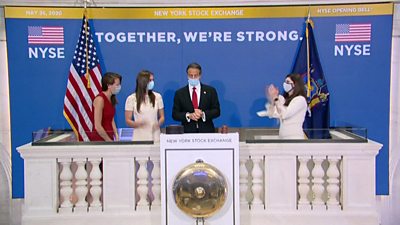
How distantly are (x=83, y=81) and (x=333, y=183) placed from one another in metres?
3.85

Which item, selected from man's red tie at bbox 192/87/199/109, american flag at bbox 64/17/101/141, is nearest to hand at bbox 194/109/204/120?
man's red tie at bbox 192/87/199/109

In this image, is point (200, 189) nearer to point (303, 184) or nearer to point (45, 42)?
point (303, 184)

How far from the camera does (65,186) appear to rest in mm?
3580

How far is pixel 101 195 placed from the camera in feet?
11.9

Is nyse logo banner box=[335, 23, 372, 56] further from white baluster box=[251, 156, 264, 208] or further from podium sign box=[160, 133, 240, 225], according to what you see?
podium sign box=[160, 133, 240, 225]

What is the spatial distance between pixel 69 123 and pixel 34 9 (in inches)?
66.4

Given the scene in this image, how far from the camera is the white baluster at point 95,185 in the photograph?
3.56m

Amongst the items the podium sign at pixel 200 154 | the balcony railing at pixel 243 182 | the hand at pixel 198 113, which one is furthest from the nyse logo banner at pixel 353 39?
the podium sign at pixel 200 154

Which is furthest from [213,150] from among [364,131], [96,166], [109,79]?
[109,79]

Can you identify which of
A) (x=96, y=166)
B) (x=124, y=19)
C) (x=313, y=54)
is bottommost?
(x=96, y=166)

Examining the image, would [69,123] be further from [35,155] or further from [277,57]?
[277,57]

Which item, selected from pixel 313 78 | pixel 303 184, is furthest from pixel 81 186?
pixel 313 78

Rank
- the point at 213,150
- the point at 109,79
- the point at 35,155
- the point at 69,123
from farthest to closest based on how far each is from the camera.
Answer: the point at 69,123 < the point at 109,79 < the point at 35,155 < the point at 213,150

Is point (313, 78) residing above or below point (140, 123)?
above
